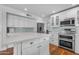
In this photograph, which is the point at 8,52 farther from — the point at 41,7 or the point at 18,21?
the point at 41,7

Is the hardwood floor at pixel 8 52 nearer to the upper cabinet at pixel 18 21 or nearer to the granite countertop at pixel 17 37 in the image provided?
the granite countertop at pixel 17 37

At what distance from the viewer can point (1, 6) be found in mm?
508

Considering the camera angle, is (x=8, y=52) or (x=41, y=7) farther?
(x=41, y=7)

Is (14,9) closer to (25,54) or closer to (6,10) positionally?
(6,10)

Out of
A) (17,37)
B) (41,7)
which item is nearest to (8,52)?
(17,37)

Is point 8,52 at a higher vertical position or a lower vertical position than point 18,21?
lower

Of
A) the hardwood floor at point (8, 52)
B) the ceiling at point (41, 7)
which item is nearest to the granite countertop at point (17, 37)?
the hardwood floor at point (8, 52)

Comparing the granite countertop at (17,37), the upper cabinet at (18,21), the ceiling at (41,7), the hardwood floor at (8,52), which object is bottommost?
the hardwood floor at (8,52)

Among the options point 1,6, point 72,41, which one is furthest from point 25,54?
point 72,41

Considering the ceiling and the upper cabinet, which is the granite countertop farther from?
the ceiling

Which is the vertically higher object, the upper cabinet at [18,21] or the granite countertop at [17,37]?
the upper cabinet at [18,21]

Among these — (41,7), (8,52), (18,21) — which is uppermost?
(41,7)

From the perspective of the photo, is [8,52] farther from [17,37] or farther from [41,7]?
[41,7]
